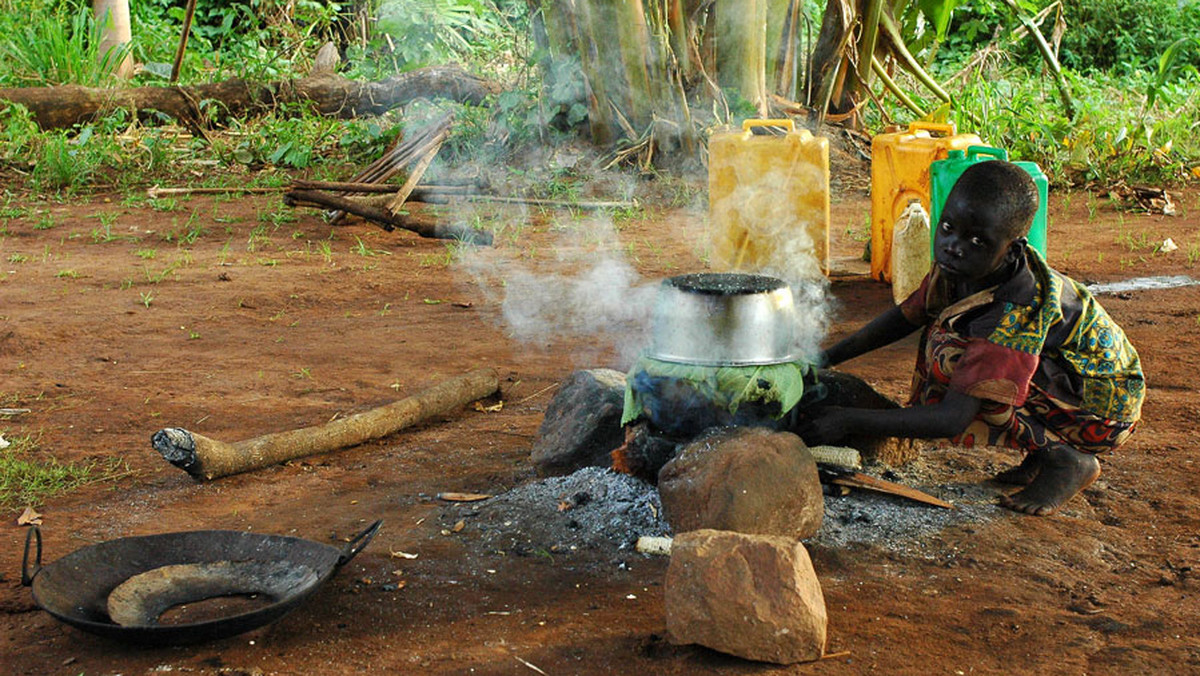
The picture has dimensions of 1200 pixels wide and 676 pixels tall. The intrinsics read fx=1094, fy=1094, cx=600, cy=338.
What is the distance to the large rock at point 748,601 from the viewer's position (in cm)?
227

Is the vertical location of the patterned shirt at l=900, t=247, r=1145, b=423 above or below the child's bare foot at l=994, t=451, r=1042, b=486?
above

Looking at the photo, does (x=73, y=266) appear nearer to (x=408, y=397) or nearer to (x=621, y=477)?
(x=408, y=397)

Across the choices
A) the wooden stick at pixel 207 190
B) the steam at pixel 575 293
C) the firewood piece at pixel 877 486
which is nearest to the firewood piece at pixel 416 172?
the steam at pixel 575 293

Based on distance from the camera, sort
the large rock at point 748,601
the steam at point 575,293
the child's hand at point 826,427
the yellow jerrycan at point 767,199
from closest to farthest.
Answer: the large rock at point 748,601, the child's hand at point 826,427, the steam at point 575,293, the yellow jerrycan at point 767,199

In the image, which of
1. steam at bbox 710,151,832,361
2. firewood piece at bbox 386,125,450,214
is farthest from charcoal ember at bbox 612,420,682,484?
firewood piece at bbox 386,125,450,214

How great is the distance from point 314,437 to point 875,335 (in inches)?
72.8

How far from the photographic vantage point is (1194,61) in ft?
45.9

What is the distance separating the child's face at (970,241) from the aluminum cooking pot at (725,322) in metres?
0.46

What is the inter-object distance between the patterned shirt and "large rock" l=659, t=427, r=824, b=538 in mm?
540

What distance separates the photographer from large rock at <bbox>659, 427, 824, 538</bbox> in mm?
2730

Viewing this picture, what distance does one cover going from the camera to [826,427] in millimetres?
3049

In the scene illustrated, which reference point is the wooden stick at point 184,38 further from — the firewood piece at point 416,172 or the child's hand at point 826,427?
the child's hand at point 826,427

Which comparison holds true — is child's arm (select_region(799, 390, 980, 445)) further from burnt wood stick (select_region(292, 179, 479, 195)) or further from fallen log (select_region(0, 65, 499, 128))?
fallen log (select_region(0, 65, 499, 128))

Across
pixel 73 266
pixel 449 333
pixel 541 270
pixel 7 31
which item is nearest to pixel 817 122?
pixel 541 270
